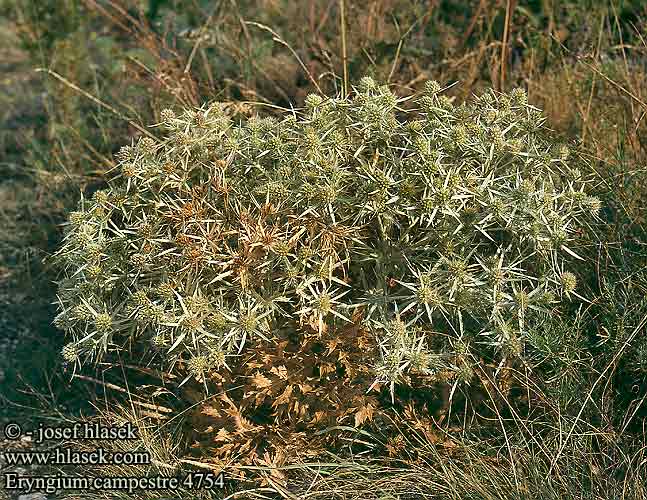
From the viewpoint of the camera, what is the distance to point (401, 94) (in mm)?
4246

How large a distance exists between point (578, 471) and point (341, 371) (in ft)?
2.61

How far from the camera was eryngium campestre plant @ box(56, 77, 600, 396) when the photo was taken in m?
2.69

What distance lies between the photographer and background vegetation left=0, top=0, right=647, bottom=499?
2.73 m

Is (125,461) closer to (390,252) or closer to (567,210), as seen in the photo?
(390,252)

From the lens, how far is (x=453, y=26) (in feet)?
15.4

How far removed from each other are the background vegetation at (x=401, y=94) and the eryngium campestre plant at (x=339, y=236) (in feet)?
0.74

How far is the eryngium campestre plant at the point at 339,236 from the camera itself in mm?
2688

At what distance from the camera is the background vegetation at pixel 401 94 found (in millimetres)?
2732

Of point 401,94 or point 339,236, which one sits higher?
point 339,236

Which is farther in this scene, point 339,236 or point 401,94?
point 401,94

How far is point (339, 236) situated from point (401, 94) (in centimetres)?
168

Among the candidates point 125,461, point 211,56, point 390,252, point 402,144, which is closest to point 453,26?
point 211,56

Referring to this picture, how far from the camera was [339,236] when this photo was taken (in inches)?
108

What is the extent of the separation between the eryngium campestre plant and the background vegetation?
0.23 m
